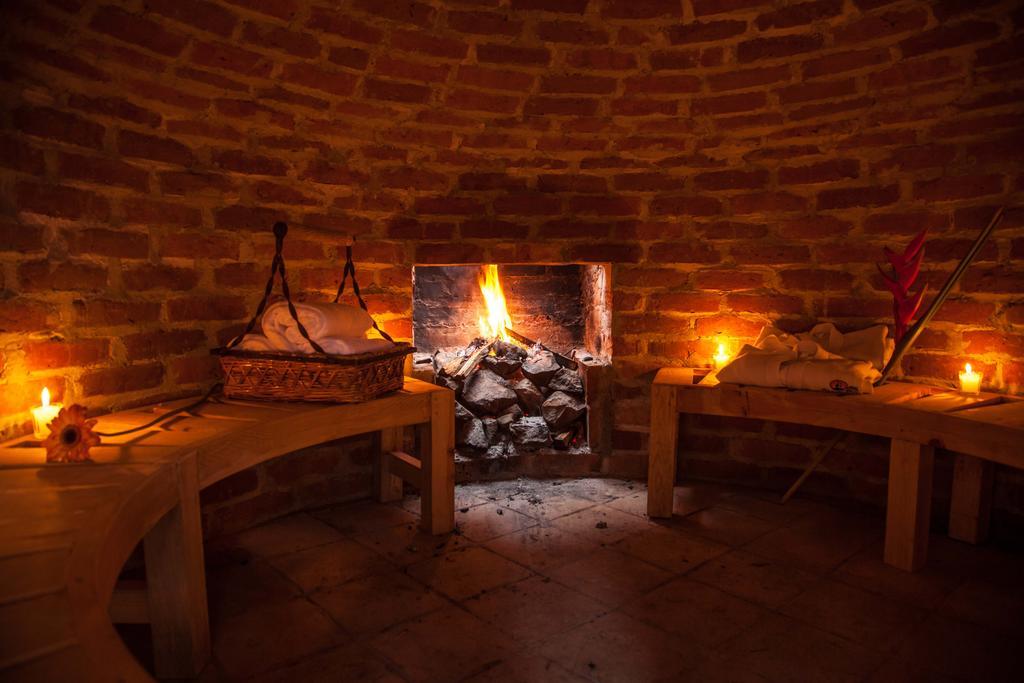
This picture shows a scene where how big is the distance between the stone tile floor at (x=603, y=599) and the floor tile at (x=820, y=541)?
11 mm

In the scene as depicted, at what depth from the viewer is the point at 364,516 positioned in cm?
349

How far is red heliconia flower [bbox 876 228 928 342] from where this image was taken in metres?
3.18

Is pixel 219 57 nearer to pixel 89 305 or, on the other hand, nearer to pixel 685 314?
pixel 89 305

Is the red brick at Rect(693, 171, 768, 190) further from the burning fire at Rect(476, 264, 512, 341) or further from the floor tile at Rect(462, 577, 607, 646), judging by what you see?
the floor tile at Rect(462, 577, 607, 646)

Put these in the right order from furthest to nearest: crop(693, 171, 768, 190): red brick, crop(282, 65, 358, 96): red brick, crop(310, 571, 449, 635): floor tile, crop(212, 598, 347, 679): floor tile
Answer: crop(693, 171, 768, 190): red brick → crop(282, 65, 358, 96): red brick → crop(310, 571, 449, 635): floor tile → crop(212, 598, 347, 679): floor tile

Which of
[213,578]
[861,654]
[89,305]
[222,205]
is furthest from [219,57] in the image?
[861,654]

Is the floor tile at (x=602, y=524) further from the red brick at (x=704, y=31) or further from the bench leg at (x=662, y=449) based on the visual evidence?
the red brick at (x=704, y=31)

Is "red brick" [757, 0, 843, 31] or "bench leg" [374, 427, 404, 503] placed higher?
"red brick" [757, 0, 843, 31]

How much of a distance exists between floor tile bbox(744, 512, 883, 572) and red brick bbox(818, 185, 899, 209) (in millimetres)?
1621

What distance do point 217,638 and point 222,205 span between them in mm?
1857

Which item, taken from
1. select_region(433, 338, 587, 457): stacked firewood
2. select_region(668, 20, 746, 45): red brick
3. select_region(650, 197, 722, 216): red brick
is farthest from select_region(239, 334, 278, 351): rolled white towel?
select_region(668, 20, 746, 45): red brick

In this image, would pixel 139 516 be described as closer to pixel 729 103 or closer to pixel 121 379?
pixel 121 379

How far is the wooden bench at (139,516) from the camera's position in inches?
44.0

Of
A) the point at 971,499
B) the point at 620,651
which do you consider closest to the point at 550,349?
the point at 971,499
